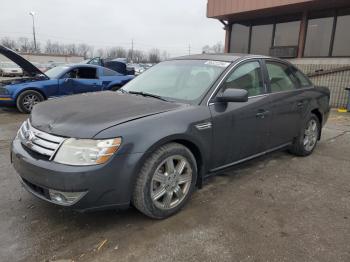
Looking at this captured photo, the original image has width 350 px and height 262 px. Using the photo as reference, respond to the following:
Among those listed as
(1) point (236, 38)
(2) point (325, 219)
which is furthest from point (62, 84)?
(1) point (236, 38)

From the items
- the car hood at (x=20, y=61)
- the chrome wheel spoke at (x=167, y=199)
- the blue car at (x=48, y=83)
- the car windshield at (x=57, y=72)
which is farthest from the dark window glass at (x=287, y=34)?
the chrome wheel spoke at (x=167, y=199)

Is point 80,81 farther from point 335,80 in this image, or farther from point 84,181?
point 335,80

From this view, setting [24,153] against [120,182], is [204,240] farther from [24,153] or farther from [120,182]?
[24,153]

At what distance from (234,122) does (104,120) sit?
1454 mm

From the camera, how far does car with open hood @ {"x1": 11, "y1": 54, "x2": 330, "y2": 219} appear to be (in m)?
2.33

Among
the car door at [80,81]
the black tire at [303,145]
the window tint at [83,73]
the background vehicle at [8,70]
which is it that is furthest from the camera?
the background vehicle at [8,70]

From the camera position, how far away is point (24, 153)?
2.59 metres

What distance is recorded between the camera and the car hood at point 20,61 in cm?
731

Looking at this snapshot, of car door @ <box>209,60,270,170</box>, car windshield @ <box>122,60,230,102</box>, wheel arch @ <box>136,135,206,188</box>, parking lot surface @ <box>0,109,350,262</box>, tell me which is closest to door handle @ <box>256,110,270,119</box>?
car door @ <box>209,60,270,170</box>

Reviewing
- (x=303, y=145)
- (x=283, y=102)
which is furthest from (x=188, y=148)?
(x=303, y=145)

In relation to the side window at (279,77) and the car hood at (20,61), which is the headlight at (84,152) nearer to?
the side window at (279,77)

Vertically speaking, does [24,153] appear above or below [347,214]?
above

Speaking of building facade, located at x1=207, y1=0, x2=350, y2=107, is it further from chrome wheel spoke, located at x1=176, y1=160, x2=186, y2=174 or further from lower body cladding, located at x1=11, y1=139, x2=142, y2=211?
lower body cladding, located at x1=11, y1=139, x2=142, y2=211

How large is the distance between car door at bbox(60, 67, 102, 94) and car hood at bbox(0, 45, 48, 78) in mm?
857
